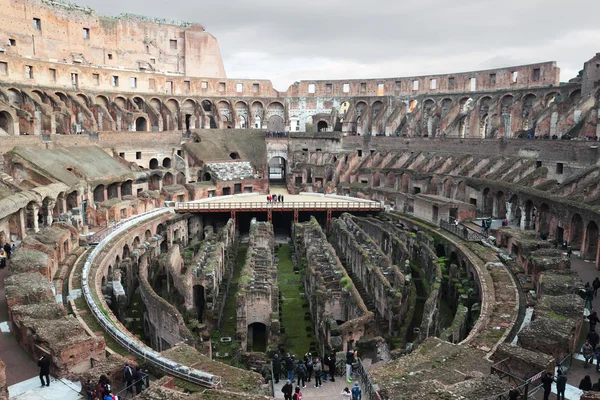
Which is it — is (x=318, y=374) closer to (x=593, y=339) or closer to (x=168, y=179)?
(x=593, y=339)

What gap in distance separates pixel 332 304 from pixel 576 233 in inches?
528

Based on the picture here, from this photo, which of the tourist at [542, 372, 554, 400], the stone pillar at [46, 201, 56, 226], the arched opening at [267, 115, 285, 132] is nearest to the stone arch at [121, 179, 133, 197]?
the stone pillar at [46, 201, 56, 226]

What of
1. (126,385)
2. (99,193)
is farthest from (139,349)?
(99,193)

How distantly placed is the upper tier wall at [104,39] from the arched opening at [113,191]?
62.5ft

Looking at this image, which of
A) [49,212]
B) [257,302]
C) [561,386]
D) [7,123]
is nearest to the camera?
[561,386]

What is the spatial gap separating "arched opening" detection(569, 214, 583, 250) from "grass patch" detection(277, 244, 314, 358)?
13.5 metres

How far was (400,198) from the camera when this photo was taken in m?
35.6

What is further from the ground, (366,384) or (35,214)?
(35,214)

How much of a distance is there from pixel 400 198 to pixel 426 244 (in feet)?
29.1

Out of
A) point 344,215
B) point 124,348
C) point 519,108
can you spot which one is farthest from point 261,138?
point 124,348

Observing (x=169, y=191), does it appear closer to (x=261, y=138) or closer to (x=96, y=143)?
(x=96, y=143)

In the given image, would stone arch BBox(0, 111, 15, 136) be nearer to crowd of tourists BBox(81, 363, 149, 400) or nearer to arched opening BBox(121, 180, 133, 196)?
arched opening BBox(121, 180, 133, 196)

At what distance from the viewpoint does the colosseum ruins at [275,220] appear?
41.0 ft

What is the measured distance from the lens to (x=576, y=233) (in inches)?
922
